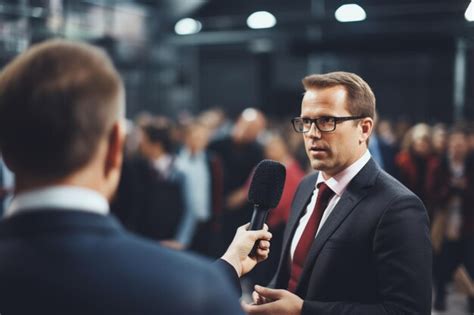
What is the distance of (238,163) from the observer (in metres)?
6.26

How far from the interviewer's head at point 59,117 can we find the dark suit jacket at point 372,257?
43.4 inches

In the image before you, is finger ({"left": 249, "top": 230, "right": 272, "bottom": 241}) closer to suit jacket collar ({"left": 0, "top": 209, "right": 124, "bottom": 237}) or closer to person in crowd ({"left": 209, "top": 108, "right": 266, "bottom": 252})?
suit jacket collar ({"left": 0, "top": 209, "right": 124, "bottom": 237})

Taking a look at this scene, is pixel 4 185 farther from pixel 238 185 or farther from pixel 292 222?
pixel 292 222

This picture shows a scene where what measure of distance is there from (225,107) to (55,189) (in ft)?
54.6

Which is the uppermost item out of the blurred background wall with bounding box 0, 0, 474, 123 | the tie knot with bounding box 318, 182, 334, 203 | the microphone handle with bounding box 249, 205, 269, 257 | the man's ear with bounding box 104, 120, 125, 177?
the blurred background wall with bounding box 0, 0, 474, 123

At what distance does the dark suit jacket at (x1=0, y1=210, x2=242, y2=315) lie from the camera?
2.97ft

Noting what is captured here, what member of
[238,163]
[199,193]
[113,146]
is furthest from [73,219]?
[238,163]

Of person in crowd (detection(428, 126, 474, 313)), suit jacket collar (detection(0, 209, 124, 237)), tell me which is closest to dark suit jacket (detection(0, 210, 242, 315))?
suit jacket collar (detection(0, 209, 124, 237))

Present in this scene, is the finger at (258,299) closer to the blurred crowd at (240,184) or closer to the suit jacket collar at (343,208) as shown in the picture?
the suit jacket collar at (343,208)

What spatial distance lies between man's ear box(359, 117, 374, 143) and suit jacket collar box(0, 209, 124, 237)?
54.4 inches

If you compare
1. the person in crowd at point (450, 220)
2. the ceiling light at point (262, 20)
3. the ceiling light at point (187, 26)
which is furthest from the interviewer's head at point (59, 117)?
the ceiling light at point (187, 26)

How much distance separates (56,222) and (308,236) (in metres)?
1.31

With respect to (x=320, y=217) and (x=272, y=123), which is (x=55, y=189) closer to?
(x=320, y=217)

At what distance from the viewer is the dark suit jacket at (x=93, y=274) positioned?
905mm
